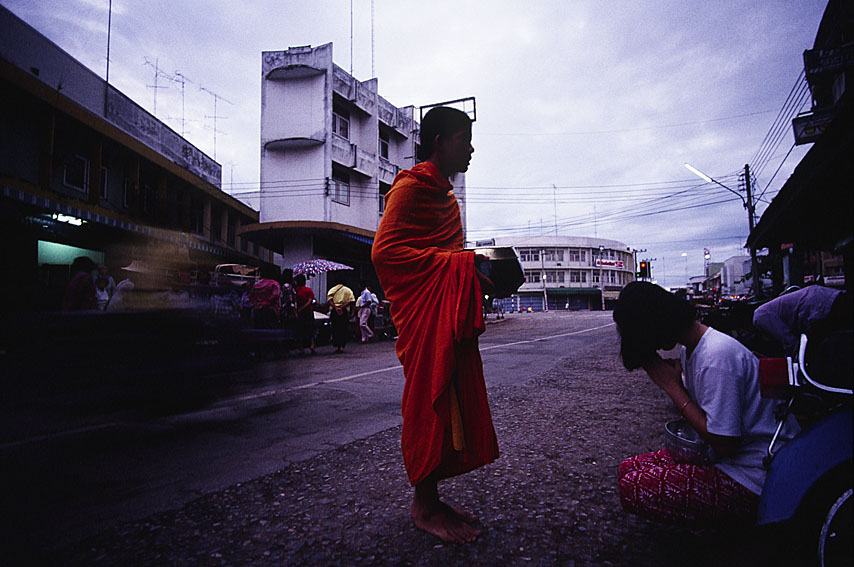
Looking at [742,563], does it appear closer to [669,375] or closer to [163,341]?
[669,375]

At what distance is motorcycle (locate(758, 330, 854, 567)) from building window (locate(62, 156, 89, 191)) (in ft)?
49.4

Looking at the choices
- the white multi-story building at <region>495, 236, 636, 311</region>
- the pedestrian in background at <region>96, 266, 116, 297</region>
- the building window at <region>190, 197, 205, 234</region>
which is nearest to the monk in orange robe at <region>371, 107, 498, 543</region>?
the pedestrian in background at <region>96, 266, 116, 297</region>

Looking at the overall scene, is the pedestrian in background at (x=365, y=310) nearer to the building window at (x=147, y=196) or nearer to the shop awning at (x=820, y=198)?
the building window at (x=147, y=196)

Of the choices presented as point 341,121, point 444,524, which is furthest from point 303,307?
point 341,121

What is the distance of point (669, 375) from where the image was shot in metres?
1.77

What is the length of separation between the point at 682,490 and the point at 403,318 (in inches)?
48.0

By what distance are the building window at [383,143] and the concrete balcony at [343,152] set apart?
3.21m

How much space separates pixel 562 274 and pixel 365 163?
175ft

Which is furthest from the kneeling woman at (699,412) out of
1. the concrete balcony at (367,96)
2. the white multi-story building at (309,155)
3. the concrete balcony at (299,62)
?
the concrete balcony at (367,96)

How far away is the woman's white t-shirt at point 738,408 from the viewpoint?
156 centimetres

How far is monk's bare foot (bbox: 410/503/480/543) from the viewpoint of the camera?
1881 millimetres

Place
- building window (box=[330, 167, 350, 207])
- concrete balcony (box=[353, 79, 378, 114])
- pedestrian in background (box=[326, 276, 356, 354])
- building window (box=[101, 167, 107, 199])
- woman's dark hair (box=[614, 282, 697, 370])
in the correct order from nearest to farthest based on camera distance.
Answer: woman's dark hair (box=[614, 282, 697, 370])
pedestrian in background (box=[326, 276, 356, 354])
building window (box=[101, 167, 107, 199])
building window (box=[330, 167, 350, 207])
concrete balcony (box=[353, 79, 378, 114])

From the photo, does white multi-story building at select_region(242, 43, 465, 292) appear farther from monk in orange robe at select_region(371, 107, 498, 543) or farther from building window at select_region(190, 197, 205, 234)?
monk in orange robe at select_region(371, 107, 498, 543)

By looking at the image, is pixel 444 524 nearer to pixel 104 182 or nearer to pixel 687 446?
pixel 687 446
